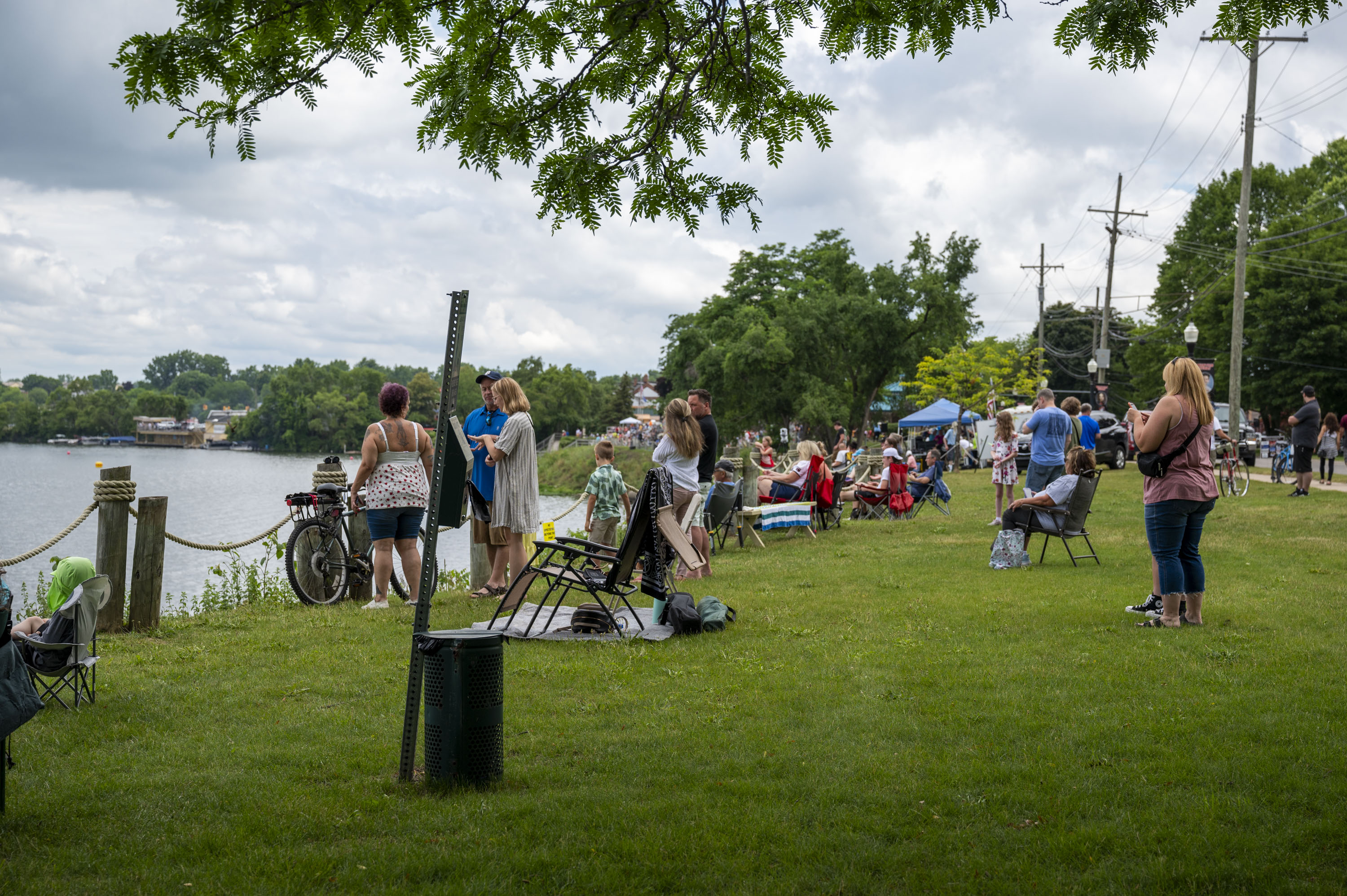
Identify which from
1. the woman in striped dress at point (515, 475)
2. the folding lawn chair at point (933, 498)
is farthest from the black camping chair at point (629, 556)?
the folding lawn chair at point (933, 498)

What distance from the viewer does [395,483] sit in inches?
324

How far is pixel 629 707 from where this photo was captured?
5145 millimetres

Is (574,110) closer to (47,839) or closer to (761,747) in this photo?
(761,747)

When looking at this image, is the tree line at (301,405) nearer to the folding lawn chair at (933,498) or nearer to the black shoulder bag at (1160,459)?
the folding lawn chair at (933,498)

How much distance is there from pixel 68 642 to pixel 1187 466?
21.6ft

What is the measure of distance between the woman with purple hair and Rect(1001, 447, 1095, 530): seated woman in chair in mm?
5724

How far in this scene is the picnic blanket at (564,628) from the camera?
6934 millimetres

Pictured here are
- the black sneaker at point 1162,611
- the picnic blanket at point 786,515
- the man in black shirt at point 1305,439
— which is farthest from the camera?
the man in black shirt at point 1305,439

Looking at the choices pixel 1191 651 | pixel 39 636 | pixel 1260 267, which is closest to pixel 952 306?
pixel 1260 267

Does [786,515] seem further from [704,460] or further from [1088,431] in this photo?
[1088,431]

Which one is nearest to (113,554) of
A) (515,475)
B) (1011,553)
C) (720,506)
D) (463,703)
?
(515,475)

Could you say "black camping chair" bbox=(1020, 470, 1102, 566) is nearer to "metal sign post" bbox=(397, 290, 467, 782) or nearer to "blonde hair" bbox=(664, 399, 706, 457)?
"blonde hair" bbox=(664, 399, 706, 457)

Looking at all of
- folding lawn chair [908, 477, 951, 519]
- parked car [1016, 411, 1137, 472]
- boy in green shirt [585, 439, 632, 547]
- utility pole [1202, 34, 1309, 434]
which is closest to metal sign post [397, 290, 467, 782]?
boy in green shirt [585, 439, 632, 547]

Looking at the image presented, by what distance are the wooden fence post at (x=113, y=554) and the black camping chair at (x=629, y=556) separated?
282 cm
